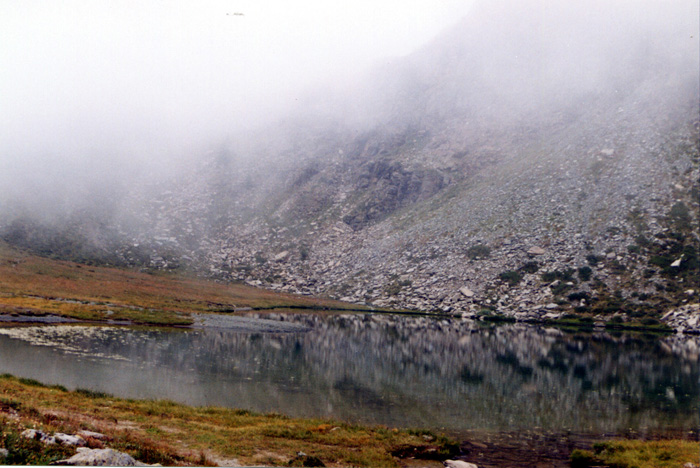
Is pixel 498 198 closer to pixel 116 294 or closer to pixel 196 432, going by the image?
pixel 116 294

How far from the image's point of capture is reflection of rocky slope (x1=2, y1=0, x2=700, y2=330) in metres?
111

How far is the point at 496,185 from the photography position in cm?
14362

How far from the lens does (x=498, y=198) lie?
13712 centimetres

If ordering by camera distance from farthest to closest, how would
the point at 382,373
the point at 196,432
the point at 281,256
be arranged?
the point at 281,256 < the point at 382,373 < the point at 196,432

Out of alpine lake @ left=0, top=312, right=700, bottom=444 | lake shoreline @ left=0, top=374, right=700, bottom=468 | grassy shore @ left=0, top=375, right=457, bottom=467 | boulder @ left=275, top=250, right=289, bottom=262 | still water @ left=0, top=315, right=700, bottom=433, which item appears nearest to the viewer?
grassy shore @ left=0, top=375, right=457, bottom=467

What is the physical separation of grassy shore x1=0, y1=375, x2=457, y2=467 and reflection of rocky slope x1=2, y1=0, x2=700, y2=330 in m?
87.1

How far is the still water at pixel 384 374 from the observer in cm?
3216

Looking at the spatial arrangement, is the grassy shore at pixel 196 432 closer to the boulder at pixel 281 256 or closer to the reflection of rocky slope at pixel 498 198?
the reflection of rocky slope at pixel 498 198

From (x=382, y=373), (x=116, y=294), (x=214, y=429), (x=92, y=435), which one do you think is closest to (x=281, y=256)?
(x=116, y=294)

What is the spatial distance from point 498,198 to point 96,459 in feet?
439

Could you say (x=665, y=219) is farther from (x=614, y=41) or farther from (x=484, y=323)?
(x=614, y=41)

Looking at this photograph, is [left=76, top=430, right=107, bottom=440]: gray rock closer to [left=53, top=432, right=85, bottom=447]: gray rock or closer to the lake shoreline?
the lake shoreline

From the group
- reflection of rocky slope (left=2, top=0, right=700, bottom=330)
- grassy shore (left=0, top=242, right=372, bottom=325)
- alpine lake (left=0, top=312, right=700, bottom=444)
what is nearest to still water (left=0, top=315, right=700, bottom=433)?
alpine lake (left=0, top=312, right=700, bottom=444)

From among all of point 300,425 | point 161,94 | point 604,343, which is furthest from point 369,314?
point 161,94
